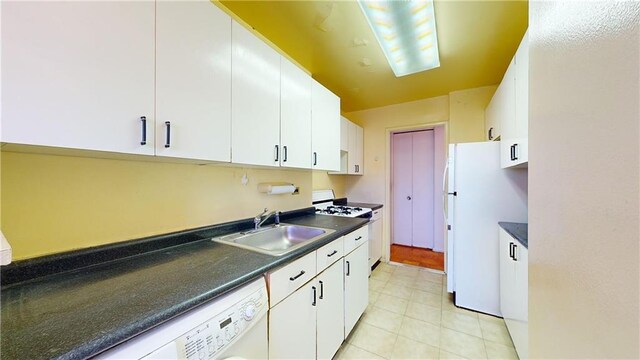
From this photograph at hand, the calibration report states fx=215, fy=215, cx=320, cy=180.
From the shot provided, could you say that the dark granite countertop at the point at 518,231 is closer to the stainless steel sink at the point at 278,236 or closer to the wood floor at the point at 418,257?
the stainless steel sink at the point at 278,236

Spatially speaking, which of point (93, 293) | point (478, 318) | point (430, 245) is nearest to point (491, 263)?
point (478, 318)

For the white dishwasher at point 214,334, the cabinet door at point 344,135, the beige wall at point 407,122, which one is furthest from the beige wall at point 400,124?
the white dishwasher at point 214,334

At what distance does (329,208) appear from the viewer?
9.30 feet

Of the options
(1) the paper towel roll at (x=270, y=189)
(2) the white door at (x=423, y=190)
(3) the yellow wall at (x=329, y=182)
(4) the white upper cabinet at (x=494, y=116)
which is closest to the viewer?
(1) the paper towel roll at (x=270, y=189)

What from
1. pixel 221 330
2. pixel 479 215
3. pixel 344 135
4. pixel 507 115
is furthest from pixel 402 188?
pixel 221 330

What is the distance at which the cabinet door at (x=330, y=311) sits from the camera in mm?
1311

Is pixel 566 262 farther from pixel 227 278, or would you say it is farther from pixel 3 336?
pixel 3 336

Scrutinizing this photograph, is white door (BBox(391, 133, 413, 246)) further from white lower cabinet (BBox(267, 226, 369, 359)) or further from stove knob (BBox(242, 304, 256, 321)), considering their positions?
stove knob (BBox(242, 304, 256, 321))

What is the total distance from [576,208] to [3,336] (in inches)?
51.5

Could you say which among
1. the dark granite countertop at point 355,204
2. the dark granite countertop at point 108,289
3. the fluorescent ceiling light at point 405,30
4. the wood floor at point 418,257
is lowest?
the wood floor at point 418,257

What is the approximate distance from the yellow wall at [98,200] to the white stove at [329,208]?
1.38 m

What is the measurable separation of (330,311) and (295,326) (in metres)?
0.37

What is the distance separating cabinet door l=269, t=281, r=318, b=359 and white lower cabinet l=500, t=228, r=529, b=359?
1266 mm

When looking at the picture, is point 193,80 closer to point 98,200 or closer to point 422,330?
point 98,200
